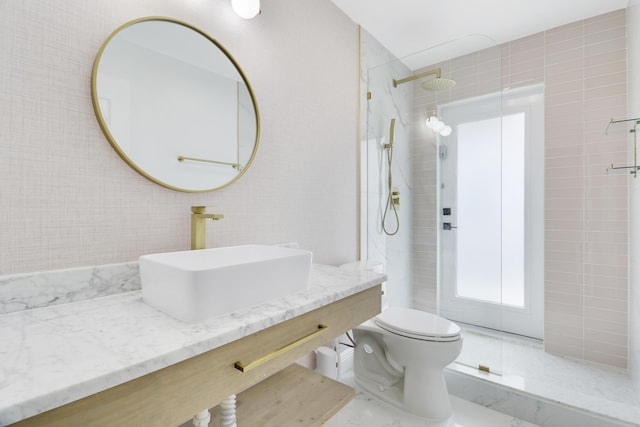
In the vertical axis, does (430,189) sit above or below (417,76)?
below

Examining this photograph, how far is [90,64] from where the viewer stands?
38.0 inches

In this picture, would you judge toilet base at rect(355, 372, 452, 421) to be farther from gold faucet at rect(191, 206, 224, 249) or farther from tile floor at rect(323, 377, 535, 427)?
gold faucet at rect(191, 206, 224, 249)

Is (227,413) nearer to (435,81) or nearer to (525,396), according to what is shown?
(525,396)

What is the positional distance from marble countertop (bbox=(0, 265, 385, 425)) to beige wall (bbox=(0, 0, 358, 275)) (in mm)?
209

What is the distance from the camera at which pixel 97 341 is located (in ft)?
2.06

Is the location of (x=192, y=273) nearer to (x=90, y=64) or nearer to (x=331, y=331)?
(x=331, y=331)

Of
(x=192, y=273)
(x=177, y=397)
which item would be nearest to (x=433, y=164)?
(x=192, y=273)

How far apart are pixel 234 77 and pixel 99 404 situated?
1230mm

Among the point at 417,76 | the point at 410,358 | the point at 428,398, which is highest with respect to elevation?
the point at 417,76

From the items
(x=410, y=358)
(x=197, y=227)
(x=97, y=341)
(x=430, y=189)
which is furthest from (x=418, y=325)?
(x=97, y=341)

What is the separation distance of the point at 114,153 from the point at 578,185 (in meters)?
2.75

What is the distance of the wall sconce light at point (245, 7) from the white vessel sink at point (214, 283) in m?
0.99

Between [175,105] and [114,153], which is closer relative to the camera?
[114,153]

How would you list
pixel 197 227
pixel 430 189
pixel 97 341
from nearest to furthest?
pixel 97 341 < pixel 197 227 < pixel 430 189
